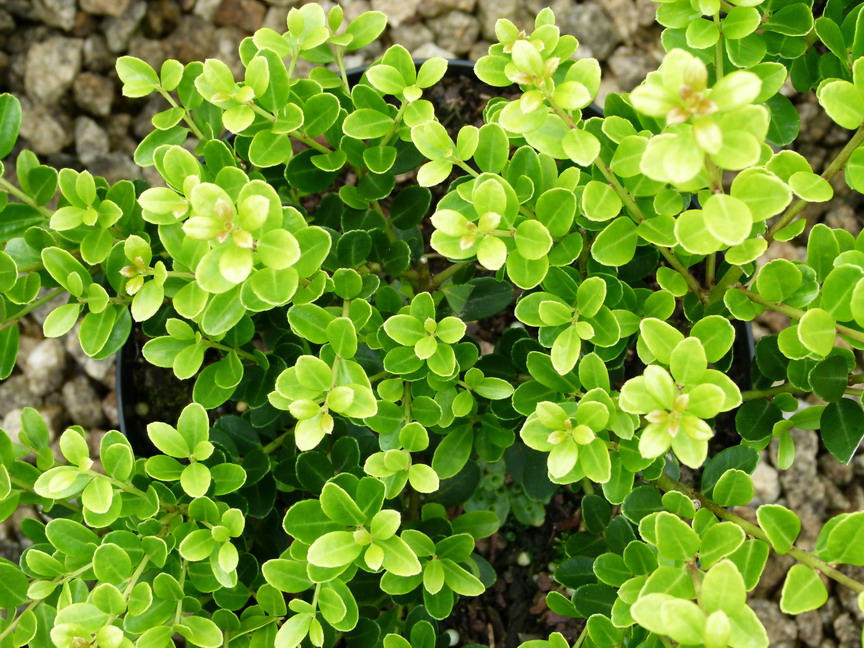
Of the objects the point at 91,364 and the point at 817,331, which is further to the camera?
the point at 91,364

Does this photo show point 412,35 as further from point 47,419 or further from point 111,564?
point 111,564

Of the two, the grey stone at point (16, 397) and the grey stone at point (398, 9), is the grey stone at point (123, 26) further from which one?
the grey stone at point (16, 397)

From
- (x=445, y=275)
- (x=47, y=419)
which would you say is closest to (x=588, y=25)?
(x=445, y=275)

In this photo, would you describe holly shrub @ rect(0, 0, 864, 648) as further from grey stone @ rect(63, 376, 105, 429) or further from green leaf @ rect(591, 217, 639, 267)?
grey stone @ rect(63, 376, 105, 429)

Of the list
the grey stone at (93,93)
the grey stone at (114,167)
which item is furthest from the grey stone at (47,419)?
the grey stone at (93,93)

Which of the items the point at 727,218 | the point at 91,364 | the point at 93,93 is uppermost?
the point at 727,218

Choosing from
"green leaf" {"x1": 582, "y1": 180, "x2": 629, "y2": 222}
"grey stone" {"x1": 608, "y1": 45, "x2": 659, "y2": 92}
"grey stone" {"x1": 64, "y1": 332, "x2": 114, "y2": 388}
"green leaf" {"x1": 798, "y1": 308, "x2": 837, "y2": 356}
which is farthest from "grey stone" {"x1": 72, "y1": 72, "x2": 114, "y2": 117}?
"green leaf" {"x1": 798, "y1": 308, "x2": 837, "y2": 356}
